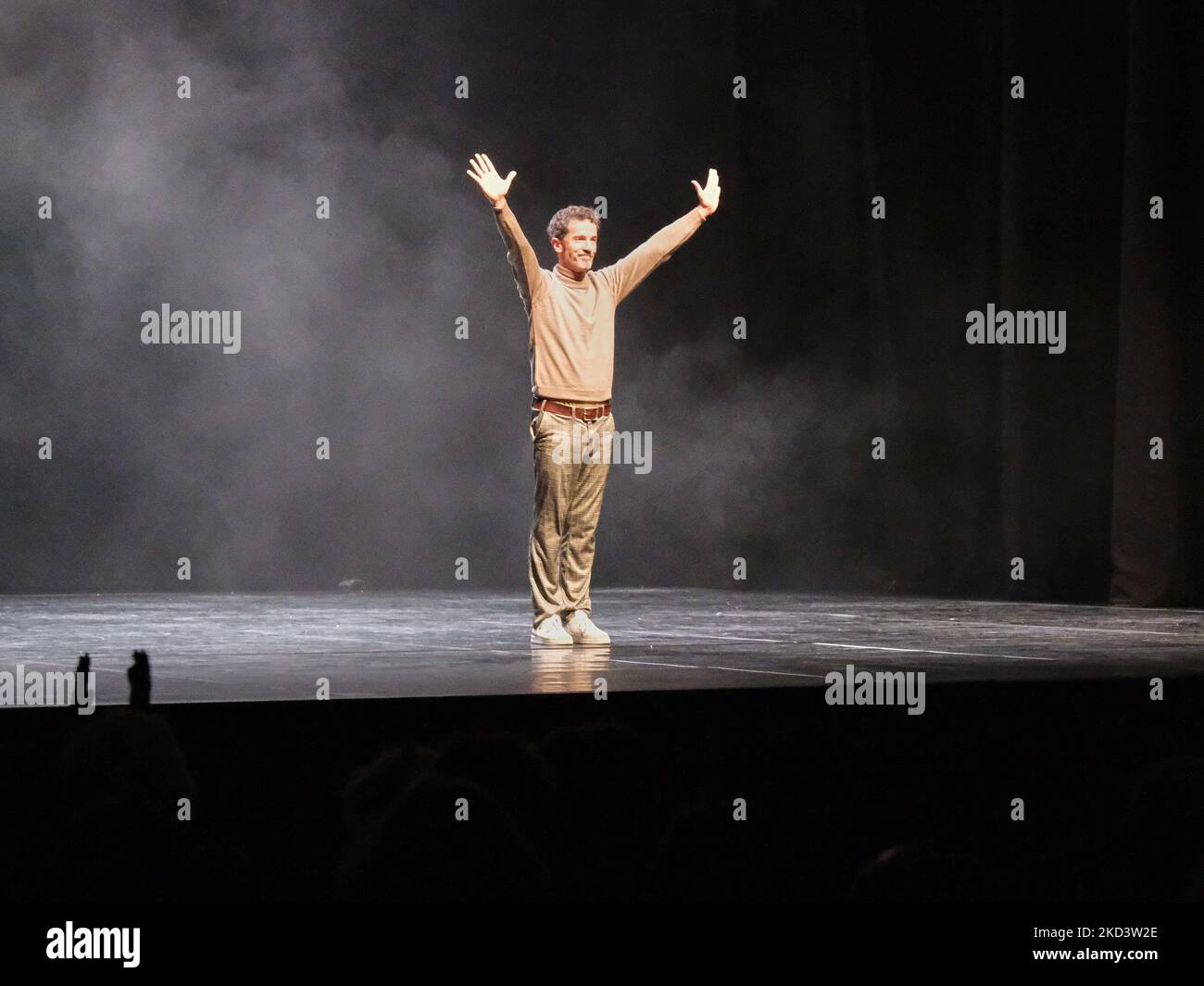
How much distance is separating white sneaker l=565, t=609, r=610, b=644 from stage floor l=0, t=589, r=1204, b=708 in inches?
3.0

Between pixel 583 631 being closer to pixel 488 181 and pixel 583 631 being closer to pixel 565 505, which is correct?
pixel 565 505

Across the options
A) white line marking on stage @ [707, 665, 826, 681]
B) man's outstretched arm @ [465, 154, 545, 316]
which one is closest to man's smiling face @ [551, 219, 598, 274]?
man's outstretched arm @ [465, 154, 545, 316]

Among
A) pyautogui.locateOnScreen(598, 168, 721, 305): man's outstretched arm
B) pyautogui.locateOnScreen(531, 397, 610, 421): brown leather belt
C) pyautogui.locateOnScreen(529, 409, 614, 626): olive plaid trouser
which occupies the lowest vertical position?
pyautogui.locateOnScreen(529, 409, 614, 626): olive plaid trouser

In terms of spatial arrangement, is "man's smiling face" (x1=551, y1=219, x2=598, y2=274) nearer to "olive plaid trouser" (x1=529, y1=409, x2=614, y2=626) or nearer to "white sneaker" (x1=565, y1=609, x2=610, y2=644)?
"olive plaid trouser" (x1=529, y1=409, x2=614, y2=626)

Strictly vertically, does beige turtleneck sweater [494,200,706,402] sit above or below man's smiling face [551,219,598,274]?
below

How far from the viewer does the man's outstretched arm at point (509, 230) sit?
4.71 m

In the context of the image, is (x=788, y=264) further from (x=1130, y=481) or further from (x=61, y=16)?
(x=61, y=16)

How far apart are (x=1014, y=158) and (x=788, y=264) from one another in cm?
145

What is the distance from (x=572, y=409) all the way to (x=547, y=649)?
75 centimetres

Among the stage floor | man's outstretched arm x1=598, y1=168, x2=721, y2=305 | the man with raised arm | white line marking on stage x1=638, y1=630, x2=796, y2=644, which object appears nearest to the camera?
the stage floor

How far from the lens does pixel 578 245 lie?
4996mm

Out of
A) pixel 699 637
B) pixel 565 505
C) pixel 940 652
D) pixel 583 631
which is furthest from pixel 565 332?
pixel 940 652

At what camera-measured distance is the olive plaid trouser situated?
4957 millimetres
